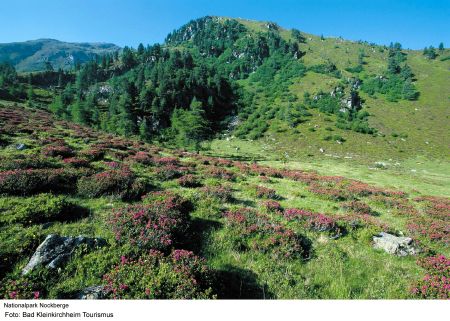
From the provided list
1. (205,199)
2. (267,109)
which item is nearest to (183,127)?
(205,199)

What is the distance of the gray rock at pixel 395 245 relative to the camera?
8755 millimetres

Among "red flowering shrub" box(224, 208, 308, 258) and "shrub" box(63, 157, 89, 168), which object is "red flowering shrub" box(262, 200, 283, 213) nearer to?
"red flowering shrub" box(224, 208, 308, 258)

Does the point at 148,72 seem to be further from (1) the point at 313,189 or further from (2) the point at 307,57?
(1) the point at 313,189

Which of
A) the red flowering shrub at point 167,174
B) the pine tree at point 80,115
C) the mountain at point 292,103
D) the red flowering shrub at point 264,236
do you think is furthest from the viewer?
the mountain at point 292,103

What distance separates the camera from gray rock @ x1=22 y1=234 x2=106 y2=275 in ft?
18.2

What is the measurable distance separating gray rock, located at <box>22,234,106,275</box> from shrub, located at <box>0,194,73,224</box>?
2.43 metres

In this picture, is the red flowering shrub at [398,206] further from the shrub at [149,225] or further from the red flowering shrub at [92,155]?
the red flowering shrub at [92,155]

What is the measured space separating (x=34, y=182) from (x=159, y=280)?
8669 mm

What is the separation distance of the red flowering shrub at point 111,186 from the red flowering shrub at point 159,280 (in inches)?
238

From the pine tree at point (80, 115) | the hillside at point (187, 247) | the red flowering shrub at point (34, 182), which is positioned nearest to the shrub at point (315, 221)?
the hillside at point (187, 247)

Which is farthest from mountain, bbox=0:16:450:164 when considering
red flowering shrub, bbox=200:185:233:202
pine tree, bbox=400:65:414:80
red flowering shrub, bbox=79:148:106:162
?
red flowering shrub, bbox=200:185:233:202

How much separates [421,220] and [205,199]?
11901mm

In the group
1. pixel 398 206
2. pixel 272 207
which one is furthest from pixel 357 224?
pixel 398 206
